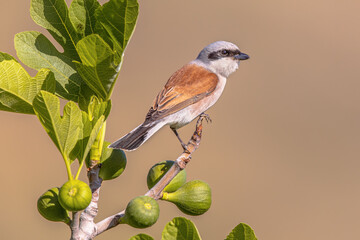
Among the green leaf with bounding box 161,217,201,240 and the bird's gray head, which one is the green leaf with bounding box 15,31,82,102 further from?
the bird's gray head

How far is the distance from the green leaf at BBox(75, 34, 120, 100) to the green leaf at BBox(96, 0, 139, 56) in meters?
0.04

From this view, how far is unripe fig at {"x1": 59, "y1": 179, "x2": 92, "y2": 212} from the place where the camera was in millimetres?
954

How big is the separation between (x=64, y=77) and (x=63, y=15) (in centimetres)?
16

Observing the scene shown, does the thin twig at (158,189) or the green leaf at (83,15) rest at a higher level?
the green leaf at (83,15)

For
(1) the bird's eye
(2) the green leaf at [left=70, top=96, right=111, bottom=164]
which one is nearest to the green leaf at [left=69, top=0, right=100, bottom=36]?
(2) the green leaf at [left=70, top=96, right=111, bottom=164]

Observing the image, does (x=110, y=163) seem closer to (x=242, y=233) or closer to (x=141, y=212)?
(x=141, y=212)

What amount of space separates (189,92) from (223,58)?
382mm

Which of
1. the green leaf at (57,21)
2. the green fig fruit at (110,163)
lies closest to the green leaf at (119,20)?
the green leaf at (57,21)

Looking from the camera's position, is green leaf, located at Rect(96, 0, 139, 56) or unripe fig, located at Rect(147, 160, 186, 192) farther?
unripe fig, located at Rect(147, 160, 186, 192)

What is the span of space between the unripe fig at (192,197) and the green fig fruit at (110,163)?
0.46 feet

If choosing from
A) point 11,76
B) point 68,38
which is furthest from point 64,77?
point 11,76

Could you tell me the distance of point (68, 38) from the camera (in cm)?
122

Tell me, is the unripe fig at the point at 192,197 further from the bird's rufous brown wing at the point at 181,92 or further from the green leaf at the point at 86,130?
the bird's rufous brown wing at the point at 181,92

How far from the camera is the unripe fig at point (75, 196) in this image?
954mm
